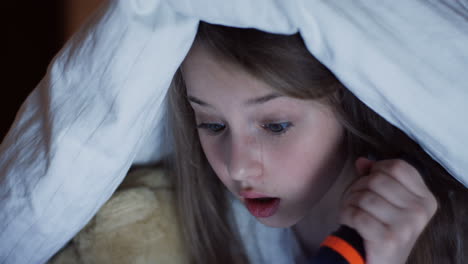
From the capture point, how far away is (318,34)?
1.69ft

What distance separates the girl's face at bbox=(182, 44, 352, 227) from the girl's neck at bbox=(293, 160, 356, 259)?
74 mm

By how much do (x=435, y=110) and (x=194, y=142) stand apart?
0.44 meters

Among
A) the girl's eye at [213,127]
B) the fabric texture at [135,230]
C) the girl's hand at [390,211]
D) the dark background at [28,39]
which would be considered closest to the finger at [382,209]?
the girl's hand at [390,211]

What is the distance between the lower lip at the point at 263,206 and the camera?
0.72 meters

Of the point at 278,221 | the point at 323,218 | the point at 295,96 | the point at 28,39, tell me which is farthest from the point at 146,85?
the point at 28,39

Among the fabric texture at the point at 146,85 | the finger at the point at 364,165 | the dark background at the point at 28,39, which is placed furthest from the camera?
the dark background at the point at 28,39

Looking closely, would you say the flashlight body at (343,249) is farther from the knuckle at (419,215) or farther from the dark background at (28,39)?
the dark background at (28,39)

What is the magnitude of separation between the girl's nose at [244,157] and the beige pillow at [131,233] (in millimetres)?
204

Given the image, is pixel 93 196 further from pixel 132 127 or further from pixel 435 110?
pixel 435 110

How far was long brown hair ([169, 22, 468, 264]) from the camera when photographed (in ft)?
1.94

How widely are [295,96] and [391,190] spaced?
0.55ft

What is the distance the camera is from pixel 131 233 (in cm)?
74

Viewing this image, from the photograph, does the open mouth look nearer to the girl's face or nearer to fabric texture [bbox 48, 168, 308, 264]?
the girl's face

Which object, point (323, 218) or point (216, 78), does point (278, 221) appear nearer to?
point (323, 218)
